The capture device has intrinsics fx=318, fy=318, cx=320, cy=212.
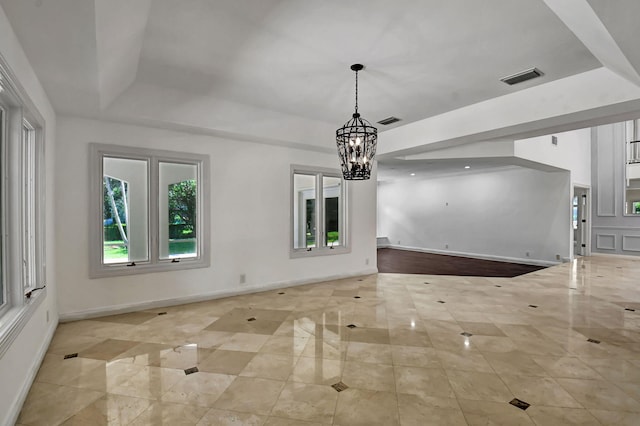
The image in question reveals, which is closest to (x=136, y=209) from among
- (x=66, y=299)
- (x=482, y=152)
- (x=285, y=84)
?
(x=66, y=299)

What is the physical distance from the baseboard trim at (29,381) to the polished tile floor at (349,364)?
5 cm

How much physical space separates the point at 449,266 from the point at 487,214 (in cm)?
288

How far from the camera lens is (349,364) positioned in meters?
2.95

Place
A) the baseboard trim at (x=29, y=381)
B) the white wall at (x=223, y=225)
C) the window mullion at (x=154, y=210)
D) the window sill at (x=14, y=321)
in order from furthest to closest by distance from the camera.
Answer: the window mullion at (x=154, y=210) → the white wall at (x=223, y=225) → the baseboard trim at (x=29, y=381) → the window sill at (x=14, y=321)

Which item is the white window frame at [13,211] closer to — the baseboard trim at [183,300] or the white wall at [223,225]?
the white wall at [223,225]

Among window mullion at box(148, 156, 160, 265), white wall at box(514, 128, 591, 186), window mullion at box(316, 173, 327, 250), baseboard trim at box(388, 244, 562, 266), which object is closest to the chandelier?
window mullion at box(316, 173, 327, 250)

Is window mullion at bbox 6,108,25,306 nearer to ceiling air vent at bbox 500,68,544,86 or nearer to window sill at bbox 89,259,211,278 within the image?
window sill at bbox 89,259,211,278

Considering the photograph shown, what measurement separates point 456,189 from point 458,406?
32.0ft

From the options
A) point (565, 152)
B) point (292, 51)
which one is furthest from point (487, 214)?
point (292, 51)

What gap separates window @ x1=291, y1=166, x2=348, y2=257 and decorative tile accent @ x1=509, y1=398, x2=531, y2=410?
4220mm

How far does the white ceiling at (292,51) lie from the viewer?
7.42ft

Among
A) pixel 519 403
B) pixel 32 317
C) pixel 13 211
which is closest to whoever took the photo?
pixel 519 403

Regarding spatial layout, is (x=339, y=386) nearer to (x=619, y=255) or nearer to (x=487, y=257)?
(x=487, y=257)

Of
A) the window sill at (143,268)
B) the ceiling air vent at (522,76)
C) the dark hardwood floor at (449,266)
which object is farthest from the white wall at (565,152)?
the window sill at (143,268)
